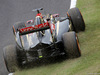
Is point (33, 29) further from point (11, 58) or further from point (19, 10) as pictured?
point (19, 10)

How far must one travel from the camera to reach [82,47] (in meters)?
9.05

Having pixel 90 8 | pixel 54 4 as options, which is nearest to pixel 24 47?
pixel 90 8

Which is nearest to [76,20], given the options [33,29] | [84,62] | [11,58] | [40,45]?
[33,29]

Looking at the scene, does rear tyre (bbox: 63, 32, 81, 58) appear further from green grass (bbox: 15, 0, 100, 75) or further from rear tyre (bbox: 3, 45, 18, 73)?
rear tyre (bbox: 3, 45, 18, 73)

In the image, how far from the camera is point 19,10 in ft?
57.8

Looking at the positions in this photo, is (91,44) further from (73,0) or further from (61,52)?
(73,0)

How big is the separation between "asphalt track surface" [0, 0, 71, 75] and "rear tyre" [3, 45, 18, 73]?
4.05 m

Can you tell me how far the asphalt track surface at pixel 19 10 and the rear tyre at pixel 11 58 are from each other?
4046 millimetres

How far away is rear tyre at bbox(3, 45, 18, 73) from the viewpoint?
8320mm

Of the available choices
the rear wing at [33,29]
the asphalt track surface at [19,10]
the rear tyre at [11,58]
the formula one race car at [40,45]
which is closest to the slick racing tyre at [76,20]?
the formula one race car at [40,45]

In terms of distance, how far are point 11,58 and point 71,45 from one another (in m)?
1.96

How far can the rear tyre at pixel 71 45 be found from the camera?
7.98m

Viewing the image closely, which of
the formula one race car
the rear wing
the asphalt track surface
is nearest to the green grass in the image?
the formula one race car

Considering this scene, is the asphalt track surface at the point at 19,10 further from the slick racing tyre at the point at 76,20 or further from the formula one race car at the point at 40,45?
the formula one race car at the point at 40,45
